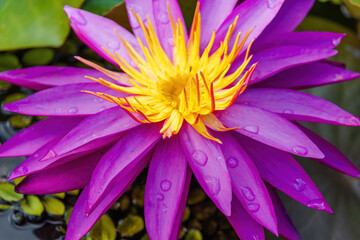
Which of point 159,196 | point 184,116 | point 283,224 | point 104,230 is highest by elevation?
point 184,116

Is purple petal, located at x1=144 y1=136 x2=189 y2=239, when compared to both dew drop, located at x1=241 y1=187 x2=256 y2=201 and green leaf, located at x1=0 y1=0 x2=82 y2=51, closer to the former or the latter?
dew drop, located at x1=241 y1=187 x2=256 y2=201

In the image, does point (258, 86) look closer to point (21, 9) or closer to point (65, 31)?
point (65, 31)

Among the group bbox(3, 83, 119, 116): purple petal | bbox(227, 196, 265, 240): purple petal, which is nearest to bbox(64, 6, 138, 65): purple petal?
bbox(3, 83, 119, 116): purple petal

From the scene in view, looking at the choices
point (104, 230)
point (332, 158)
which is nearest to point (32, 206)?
point (104, 230)

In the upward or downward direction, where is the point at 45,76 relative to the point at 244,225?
upward

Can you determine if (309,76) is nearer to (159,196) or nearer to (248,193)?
(248,193)

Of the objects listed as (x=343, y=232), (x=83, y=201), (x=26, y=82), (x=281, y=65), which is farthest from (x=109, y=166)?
(x=343, y=232)

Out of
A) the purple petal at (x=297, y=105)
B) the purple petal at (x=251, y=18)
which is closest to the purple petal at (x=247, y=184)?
the purple petal at (x=297, y=105)
